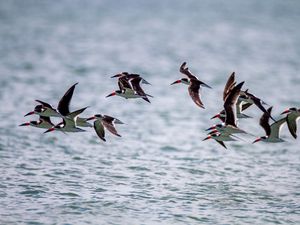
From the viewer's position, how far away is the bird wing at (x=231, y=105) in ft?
70.1

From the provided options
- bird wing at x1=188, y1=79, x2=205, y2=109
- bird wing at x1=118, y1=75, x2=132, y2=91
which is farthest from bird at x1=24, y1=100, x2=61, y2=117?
bird wing at x1=188, y1=79, x2=205, y2=109

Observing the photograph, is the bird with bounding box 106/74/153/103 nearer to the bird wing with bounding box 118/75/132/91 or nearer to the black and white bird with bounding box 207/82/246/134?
the bird wing with bounding box 118/75/132/91

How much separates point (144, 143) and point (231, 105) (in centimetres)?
1125

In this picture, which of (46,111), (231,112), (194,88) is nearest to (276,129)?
(231,112)

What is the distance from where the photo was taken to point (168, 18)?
4594 inches

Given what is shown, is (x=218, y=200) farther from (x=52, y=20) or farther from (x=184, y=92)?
(x=52, y=20)

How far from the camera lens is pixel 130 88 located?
22.6 m

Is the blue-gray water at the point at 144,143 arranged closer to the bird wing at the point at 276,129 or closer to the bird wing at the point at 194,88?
the bird wing at the point at 276,129

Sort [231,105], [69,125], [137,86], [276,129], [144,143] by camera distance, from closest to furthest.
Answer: [231,105] < [137,86] < [69,125] < [276,129] < [144,143]

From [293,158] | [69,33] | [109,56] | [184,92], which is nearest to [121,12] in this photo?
[69,33]

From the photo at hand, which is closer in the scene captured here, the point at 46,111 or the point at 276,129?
the point at 46,111

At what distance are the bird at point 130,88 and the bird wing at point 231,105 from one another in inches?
88.4

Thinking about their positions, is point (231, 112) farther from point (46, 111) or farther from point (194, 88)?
point (46, 111)

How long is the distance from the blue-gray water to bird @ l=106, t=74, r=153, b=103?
114 inches
